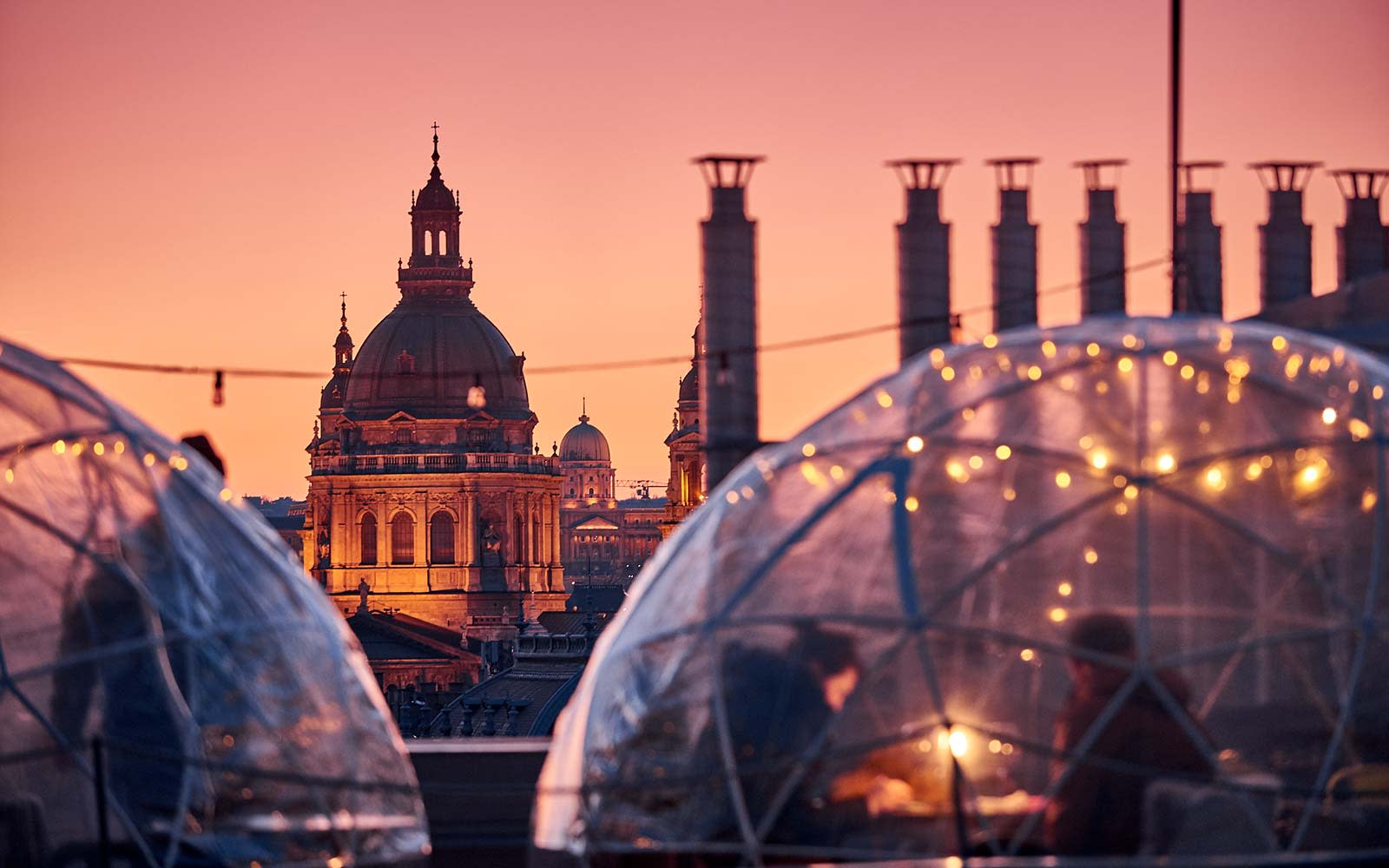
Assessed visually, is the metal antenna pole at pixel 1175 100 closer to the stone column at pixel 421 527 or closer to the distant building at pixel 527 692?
the distant building at pixel 527 692

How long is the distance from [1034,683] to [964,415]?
203cm

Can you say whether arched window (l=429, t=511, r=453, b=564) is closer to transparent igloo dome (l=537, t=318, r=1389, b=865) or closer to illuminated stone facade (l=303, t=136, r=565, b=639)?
illuminated stone facade (l=303, t=136, r=565, b=639)

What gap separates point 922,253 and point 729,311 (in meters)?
2.15

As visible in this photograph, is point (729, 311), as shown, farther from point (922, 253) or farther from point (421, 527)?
point (421, 527)

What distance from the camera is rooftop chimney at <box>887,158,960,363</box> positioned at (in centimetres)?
3347

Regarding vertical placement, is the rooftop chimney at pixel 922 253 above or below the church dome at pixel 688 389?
below

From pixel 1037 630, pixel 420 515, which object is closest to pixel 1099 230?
pixel 1037 630

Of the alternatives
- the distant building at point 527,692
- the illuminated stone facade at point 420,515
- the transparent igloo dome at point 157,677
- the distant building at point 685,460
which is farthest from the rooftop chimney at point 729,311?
the illuminated stone facade at point 420,515

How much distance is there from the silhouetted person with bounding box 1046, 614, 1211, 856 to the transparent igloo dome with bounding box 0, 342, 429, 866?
13.9 ft

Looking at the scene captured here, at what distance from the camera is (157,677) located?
21203 millimetres

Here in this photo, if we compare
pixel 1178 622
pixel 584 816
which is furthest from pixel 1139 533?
pixel 584 816

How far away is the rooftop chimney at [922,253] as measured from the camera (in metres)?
33.5

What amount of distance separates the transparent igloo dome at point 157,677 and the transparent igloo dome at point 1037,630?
1.57 meters

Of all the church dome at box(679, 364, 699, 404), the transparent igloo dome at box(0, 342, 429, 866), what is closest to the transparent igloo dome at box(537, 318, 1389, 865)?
the transparent igloo dome at box(0, 342, 429, 866)
